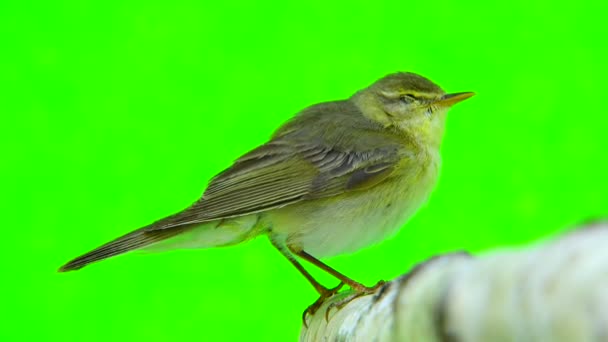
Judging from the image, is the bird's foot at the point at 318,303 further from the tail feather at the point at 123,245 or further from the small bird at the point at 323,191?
the tail feather at the point at 123,245

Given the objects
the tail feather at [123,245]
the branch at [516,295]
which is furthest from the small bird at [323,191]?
the branch at [516,295]

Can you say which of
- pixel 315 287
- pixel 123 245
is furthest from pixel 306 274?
pixel 123 245

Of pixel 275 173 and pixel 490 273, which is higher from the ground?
pixel 275 173

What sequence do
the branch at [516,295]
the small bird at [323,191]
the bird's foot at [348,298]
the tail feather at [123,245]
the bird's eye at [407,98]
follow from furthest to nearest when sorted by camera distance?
the bird's eye at [407,98]
the small bird at [323,191]
the tail feather at [123,245]
the bird's foot at [348,298]
the branch at [516,295]

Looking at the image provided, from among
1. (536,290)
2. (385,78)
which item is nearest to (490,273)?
(536,290)

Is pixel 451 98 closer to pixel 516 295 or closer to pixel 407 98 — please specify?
pixel 407 98

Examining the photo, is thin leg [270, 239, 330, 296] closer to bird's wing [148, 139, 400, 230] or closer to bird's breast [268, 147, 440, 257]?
bird's breast [268, 147, 440, 257]

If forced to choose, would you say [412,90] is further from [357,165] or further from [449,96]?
[357,165]
